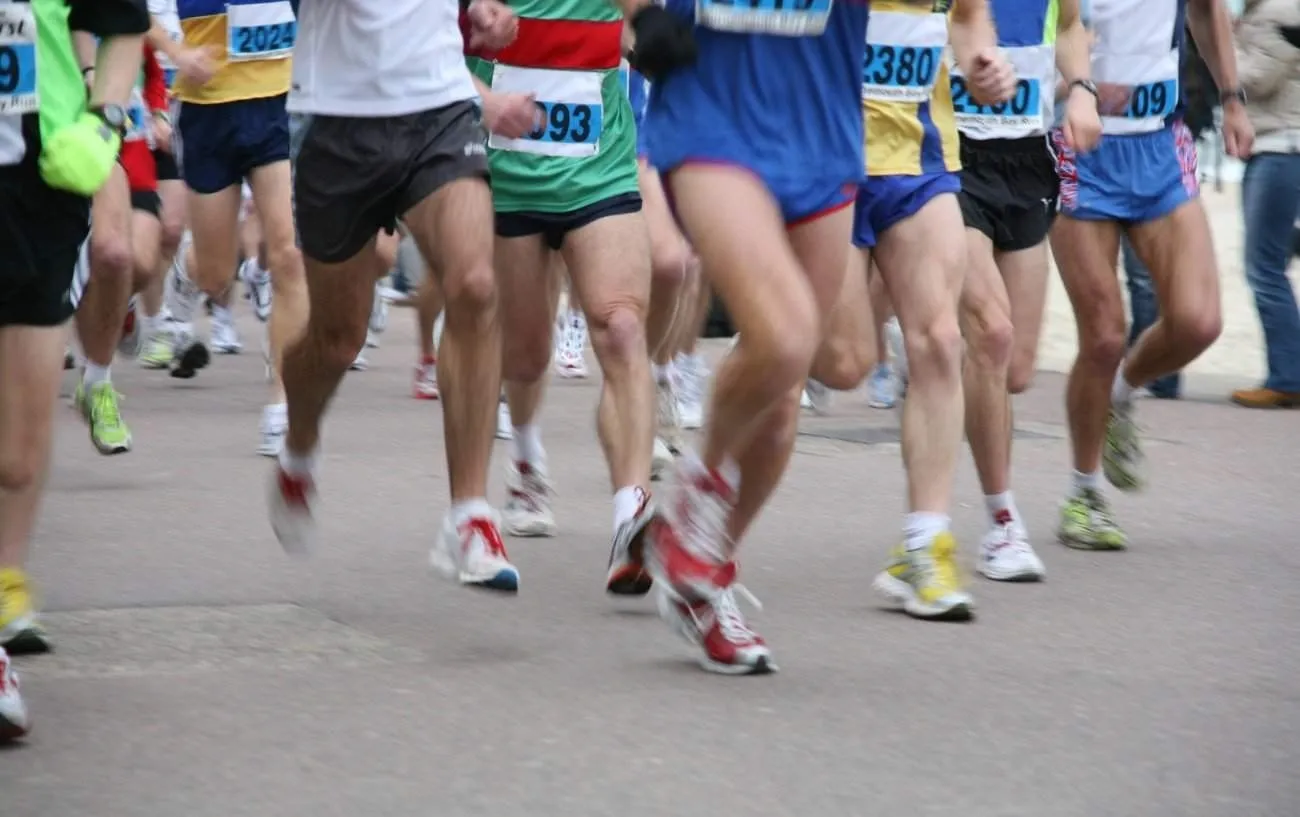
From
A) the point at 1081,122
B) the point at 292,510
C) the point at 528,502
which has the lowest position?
the point at 528,502

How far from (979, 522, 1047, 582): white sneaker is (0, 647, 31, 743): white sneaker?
3.18 m

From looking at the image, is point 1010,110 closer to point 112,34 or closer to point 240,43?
point 112,34

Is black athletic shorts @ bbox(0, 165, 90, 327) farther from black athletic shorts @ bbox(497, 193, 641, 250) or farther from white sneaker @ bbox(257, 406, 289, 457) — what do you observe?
white sneaker @ bbox(257, 406, 289, 457)

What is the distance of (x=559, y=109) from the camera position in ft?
23.9

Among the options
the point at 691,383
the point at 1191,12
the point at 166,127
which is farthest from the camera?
the point at 691,383

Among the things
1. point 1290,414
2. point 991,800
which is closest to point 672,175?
point 991,800

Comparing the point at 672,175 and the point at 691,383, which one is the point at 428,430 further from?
the point at 672,175

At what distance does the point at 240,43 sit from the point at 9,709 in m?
5.42

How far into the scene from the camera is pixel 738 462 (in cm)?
554

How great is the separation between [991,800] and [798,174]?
1.72m

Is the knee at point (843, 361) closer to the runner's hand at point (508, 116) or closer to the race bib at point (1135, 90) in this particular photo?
the race bib at point (1135, 90)

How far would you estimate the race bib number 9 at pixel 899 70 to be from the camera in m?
6.51

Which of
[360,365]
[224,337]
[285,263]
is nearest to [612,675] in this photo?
[285,263]

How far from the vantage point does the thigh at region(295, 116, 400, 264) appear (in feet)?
20.2
